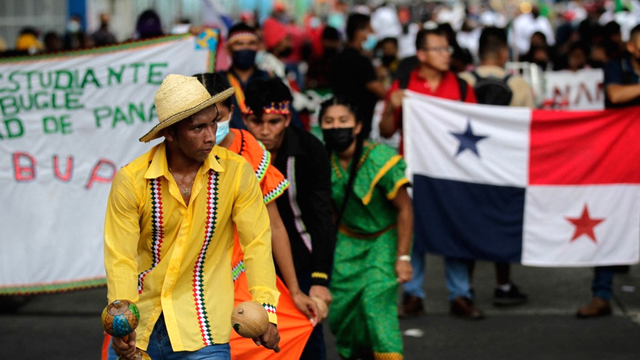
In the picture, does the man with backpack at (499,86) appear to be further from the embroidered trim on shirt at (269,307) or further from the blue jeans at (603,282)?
the embroidered trim on shirt at (269,307)

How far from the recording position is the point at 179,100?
3.41 metres

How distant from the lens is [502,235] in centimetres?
717

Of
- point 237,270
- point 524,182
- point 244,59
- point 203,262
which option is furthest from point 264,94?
point 524,182

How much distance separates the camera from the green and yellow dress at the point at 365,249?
538 cm

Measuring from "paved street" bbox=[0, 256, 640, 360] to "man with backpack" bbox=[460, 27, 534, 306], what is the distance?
132mm

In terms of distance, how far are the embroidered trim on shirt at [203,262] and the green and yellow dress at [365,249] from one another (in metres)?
1.86

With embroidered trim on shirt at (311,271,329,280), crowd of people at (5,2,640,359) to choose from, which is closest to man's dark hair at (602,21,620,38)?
crowd of people at (5,2,640,359)

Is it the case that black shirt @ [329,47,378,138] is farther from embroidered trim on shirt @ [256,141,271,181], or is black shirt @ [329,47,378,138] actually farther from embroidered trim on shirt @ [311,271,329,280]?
embroidered trim on shirt @ [256,141,271,181]

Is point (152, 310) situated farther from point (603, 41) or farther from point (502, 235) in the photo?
point (603, 41)

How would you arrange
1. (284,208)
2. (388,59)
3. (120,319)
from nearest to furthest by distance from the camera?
1. (120,319)
2. (284,208)
3. (388,59)

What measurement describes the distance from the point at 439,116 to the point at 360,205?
6.11ft

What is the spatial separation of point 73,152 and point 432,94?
8.27ft

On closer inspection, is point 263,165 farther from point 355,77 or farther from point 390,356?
point 355,77

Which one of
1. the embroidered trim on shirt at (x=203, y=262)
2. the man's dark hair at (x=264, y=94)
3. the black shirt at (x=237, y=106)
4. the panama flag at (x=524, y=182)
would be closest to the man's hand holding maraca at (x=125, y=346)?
the embroidered trim on shirt at (x=203, y=262)
